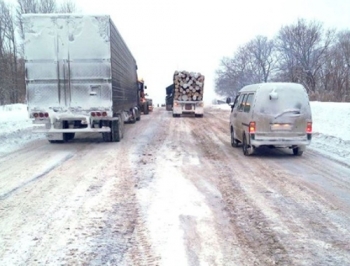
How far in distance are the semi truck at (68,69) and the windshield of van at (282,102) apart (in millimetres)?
5156

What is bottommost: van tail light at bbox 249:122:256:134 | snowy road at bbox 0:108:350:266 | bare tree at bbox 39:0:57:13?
snowy road at bbox 0:108:350:266

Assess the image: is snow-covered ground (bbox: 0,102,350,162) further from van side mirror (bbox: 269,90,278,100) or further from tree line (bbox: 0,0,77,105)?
tree line (bbox: 0,0,77,105)

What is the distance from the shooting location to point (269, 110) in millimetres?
10352

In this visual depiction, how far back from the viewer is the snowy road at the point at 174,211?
4344 millimetres

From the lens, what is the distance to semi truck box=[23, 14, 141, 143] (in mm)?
12250

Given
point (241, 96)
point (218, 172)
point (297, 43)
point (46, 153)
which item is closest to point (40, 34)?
point (46, 153)

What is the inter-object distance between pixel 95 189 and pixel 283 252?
392 cm

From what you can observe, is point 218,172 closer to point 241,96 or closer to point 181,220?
point 181,220

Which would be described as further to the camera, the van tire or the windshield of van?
the van tire

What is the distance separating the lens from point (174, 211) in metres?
5.76

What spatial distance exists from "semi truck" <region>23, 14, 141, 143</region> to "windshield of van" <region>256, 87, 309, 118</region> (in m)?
5.16

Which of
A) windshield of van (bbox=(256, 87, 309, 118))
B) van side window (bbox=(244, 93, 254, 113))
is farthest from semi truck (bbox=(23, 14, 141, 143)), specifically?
windshield of van (bbox=(256, 87, 309, 118))

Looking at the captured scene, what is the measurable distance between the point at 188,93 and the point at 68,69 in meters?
19.7

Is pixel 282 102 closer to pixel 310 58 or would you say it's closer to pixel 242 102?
pixel 242 102
